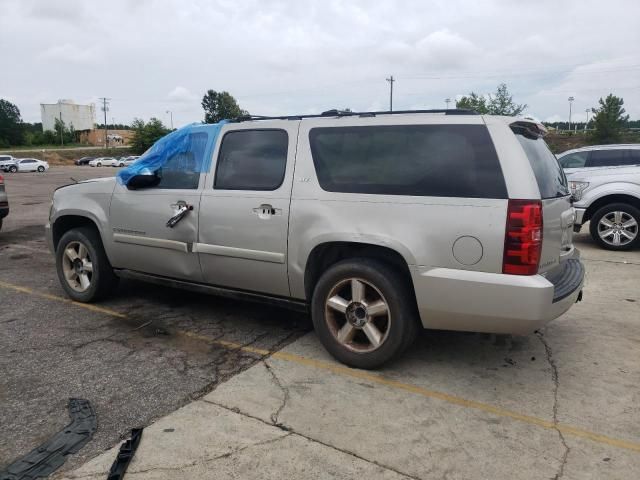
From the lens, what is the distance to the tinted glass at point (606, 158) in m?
9.21

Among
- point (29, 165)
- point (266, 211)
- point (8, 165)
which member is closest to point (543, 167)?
point (266, 211)

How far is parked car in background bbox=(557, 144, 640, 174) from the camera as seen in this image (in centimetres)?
909

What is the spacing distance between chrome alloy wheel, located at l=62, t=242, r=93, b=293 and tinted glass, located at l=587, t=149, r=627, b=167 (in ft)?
28.2

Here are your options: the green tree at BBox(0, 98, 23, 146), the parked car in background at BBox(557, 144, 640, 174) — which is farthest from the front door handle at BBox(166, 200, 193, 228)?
the green tree at BBox(0, 98, 23, 146)

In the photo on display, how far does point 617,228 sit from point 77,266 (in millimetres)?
7864

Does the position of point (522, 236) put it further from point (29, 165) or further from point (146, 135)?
point (146, 135)

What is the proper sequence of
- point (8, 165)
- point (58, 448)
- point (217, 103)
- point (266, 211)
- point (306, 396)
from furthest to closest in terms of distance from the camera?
point (217, 103) → point (8, 165) → point (266, 211) → point (306, 396) → point (58, 448)

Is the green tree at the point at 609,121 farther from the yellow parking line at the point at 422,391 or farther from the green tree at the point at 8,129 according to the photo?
the green tree at the point at 8,129

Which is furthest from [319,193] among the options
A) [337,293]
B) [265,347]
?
[265,347]

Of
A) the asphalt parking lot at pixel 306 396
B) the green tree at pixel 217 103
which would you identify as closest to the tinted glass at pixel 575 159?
the asphalt parking lot at pixel 306 396

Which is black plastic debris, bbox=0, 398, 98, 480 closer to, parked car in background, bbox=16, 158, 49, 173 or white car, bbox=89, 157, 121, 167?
parked car in background, bbox=16, 158, 49, 173

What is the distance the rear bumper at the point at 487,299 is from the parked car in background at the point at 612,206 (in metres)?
5.63

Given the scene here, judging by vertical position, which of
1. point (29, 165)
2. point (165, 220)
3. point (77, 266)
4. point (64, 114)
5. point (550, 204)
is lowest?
point (29, 165)

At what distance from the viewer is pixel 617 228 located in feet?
27.3
